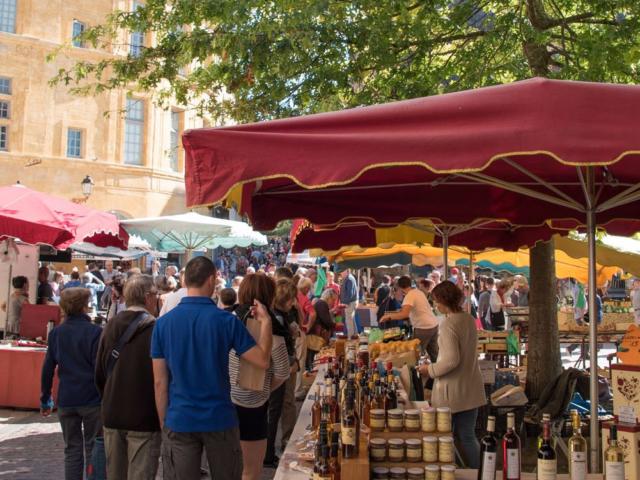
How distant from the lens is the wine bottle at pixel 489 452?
132 inches

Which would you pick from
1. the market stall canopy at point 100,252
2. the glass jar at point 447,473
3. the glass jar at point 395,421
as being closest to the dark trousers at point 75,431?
the glass jar at point 395,421

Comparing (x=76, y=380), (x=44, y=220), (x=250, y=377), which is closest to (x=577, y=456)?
(x=250, y=377)

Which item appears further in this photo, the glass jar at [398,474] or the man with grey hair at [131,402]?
the man with grey hair at [131,402]

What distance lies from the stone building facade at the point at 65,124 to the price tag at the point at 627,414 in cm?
2754

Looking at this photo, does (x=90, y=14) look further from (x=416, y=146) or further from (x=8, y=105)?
(x=416, y=146)

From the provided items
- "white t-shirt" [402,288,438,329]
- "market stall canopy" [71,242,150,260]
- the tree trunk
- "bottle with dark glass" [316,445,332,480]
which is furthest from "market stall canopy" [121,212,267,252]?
"bottle with dark glass" [316,445,332,480]

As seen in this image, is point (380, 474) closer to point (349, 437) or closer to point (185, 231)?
point (349, 437)

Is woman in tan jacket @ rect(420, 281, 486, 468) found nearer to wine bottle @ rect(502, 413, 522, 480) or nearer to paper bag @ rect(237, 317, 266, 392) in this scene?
paper bag @ rect(237, 317, 266, 392)

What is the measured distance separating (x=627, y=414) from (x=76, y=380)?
397cm

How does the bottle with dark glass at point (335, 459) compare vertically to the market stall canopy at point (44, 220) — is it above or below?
below

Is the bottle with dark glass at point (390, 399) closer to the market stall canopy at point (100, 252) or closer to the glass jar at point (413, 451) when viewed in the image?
the glass jar at point (413, 451)

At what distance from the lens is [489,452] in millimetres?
3383

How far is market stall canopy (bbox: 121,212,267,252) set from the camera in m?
11.9

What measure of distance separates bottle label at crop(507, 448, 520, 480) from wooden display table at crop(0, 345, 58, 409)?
763 centimetres
